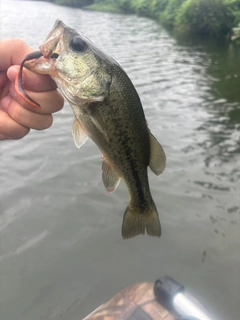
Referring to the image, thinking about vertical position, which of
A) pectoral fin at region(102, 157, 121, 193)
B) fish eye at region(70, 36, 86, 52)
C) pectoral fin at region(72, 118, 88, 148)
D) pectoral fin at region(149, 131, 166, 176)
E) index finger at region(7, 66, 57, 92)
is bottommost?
pectoral fin at region(102, 157, 121, 193)

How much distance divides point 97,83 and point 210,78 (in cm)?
1471

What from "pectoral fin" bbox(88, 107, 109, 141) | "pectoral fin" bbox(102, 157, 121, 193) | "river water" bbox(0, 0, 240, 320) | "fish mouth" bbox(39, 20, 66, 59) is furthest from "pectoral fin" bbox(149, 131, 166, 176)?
"river water" bbox(0, 0, 240, 320)

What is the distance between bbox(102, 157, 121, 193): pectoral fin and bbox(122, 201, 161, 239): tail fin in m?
0.34

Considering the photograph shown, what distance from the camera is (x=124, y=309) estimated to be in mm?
3654

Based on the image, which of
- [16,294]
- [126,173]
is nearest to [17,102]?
[126,173]

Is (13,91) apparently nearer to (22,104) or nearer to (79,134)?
(22,104)

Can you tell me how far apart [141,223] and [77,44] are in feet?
3.91

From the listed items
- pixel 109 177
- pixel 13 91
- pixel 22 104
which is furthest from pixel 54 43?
pixel 109 177

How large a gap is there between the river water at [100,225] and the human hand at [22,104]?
120 inches

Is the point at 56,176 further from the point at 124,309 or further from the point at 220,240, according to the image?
the point at 124,309

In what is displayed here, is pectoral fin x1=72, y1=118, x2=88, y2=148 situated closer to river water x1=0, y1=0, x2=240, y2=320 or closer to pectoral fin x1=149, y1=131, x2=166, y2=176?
pectoral fin x1=149, y1=131, x2=166, y2=176

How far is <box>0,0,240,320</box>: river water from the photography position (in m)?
4.72

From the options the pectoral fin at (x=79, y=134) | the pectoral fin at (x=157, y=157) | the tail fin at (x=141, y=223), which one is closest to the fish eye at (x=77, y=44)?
the pectoral fin at (x=79, y=134)

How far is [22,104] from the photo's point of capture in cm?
216
